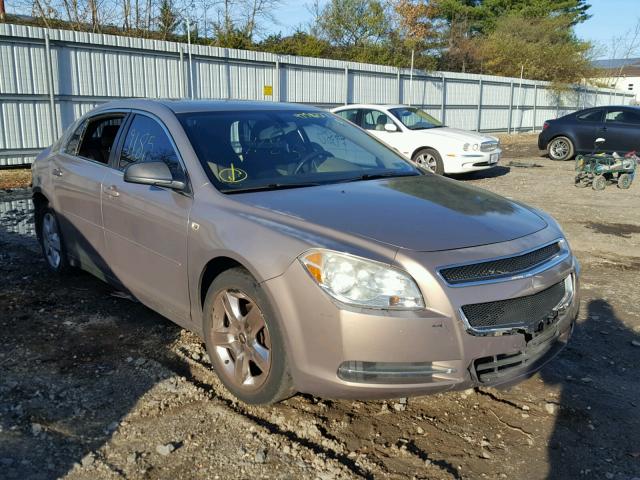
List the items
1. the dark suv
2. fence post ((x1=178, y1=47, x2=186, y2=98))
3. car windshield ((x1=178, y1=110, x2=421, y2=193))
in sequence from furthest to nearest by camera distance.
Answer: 1. the dark suv
2. fence post ((x1=178, y1=47, x2=186, y2=98))
3. car windshield ((x1=178, y1=110, x2=421, y2=193))

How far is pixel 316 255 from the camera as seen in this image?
9.23ft

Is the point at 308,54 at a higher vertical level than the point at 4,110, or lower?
higher

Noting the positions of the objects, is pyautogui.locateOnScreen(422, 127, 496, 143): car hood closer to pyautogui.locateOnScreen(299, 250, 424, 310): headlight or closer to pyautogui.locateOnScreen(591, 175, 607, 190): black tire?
pyautogui.locateOnScreen(591, 175, 607, 190): black tire

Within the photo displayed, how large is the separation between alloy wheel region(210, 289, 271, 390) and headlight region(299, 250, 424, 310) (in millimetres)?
489

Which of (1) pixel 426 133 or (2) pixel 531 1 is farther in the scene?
(2) pixel 531 1

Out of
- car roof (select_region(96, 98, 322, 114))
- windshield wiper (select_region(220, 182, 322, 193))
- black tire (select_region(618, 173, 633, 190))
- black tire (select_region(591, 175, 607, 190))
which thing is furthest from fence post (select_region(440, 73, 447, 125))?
windshield wiper (select_region(220, 182, 322, 193))

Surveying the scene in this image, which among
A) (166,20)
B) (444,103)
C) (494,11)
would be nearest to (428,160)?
(444,103)

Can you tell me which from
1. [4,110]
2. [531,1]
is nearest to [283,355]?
[4,110]

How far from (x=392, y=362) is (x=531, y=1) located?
171 feet

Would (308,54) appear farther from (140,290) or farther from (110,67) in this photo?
(140,290)

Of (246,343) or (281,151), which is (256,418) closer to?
(246,343)

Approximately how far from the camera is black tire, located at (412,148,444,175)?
1275 centimetres

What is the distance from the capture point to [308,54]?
2847 centimetres

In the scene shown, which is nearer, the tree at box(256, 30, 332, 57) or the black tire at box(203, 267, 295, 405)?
the black tire at box(203, 267, 295, 405)
